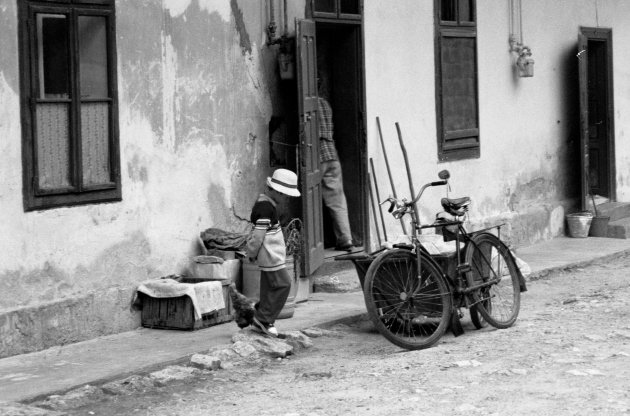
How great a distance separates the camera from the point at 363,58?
12.7m

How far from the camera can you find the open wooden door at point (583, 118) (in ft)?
54.6

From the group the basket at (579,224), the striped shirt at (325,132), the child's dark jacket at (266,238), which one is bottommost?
the basket at (579,224)

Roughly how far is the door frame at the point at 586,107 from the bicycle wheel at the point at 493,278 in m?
6.53

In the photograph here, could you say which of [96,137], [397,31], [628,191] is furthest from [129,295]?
[628,191]

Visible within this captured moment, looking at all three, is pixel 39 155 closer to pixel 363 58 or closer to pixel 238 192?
pixel 238 192

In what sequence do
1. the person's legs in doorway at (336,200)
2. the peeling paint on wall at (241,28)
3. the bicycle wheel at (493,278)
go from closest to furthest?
the bicycle wheel at (493,278), the peeling paint on wall at (241,28), the person's legs in doorway at (336,200)

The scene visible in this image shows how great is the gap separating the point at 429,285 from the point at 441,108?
4937 millimetres

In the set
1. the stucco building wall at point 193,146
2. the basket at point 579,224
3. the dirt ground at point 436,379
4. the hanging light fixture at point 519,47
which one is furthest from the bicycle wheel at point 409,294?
the basket at point 579,224

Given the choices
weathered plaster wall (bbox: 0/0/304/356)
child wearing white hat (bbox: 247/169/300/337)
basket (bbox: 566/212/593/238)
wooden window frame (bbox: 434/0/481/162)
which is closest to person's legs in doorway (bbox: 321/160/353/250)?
weathered plaster wall (bbox: 0/0/304/356)

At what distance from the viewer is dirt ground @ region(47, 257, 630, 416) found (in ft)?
24.0

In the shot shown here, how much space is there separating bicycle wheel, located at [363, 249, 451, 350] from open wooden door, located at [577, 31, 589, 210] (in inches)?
304

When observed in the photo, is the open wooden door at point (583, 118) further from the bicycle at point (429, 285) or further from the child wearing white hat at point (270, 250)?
the child wearing white hat at point (270, 250)

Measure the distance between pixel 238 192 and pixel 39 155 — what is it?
2.41 meters

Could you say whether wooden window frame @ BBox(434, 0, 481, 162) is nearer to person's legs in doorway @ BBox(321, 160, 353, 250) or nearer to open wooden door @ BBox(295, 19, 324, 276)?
person's legs in doorway @ BBox(321, 160, 353, 250)
